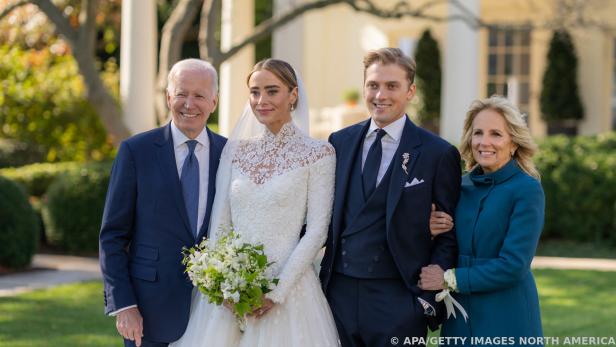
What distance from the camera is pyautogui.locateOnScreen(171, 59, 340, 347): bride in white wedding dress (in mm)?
4242

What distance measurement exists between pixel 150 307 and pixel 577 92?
49.1 ft

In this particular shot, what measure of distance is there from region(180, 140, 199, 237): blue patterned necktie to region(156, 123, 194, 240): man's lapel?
0.04 meters

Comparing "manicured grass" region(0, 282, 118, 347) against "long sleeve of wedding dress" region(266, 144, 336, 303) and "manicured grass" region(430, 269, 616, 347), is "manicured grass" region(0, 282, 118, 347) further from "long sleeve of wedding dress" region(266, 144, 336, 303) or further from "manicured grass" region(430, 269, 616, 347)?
"long sleeve of wedding dress" region(266, 144, 336, 303)

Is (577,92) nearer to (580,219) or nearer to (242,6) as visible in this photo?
(580,219)

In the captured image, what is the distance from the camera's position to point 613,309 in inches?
323

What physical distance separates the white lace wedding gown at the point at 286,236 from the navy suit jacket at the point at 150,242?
146 mm

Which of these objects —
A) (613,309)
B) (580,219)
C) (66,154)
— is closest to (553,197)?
(580,219)

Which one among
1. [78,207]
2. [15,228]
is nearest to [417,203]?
[15,228]

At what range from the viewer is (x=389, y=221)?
4.12 metres

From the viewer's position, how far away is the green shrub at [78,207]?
38.9 feet

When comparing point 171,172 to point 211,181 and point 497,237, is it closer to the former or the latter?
point 211,181

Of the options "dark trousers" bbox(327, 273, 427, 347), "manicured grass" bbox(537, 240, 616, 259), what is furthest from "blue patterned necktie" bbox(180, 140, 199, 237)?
"manicured grass" bbox(537, 240, 616, 259)

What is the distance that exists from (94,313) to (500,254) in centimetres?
512

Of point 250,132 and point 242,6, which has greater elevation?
point 242,6
